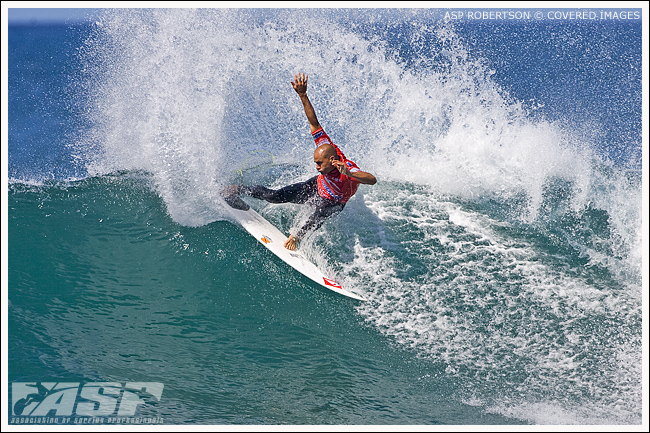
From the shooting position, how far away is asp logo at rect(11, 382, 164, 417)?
5141 millimetres

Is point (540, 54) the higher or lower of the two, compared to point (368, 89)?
higher

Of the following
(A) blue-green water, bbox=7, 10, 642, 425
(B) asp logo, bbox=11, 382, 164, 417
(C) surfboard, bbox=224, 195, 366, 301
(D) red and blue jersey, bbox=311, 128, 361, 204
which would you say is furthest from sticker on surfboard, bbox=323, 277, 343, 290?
(B) asp logo, bbox=11, 382, 164, 417

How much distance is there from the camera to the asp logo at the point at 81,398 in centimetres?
514

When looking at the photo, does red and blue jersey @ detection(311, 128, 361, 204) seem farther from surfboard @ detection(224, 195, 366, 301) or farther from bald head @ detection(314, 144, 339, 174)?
surfboard @ detection(224, 195, 366, 301)

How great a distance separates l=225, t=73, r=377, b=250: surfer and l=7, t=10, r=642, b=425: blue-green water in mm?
404

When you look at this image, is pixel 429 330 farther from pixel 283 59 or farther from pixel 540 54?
pixel 540 54

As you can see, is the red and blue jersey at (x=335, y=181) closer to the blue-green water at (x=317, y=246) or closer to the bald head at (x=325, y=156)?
the bald head at (x=325, y=156)

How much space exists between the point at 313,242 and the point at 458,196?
2.36 meters

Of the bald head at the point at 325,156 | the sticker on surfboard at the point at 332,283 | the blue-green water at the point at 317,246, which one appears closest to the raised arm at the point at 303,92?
the bald head at the point at 325,156

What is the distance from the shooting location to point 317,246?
Result: 22.2 feet

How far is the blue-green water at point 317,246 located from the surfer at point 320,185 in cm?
40

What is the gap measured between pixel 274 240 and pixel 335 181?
1.26 meters

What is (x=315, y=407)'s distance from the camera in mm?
5277

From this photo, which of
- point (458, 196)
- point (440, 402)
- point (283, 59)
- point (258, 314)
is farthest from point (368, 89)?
point (440, 402)
